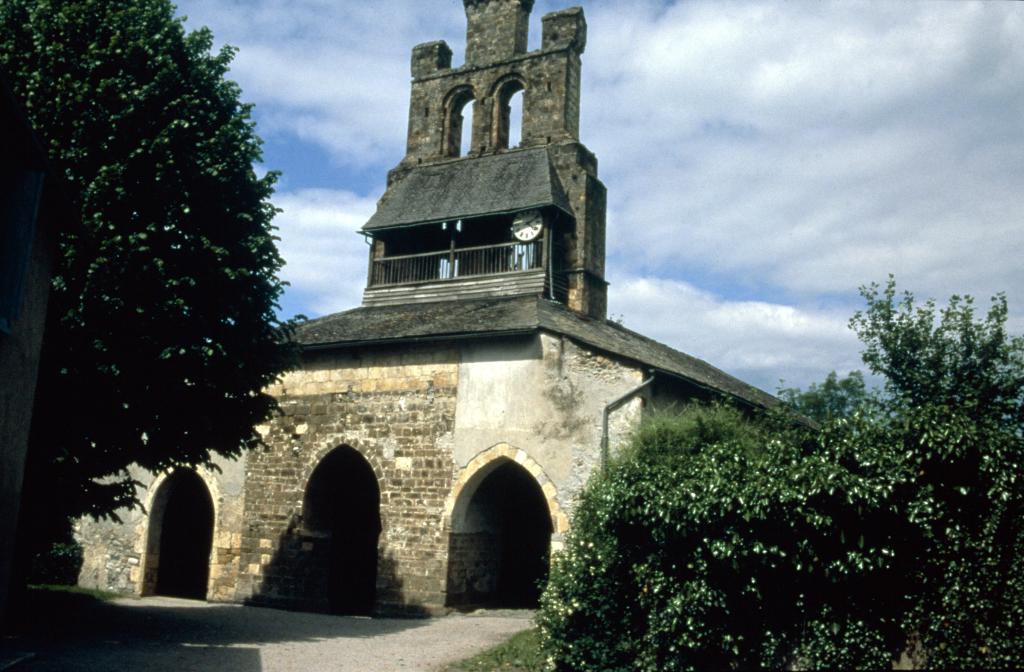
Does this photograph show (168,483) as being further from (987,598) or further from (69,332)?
(987,598)

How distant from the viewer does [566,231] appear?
2220 cm

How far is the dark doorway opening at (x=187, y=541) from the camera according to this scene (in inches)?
800

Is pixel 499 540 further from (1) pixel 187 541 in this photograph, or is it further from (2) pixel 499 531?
(1) pixel 187 541

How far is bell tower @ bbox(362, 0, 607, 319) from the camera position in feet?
70.1

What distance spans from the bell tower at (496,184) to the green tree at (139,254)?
881 centimetres

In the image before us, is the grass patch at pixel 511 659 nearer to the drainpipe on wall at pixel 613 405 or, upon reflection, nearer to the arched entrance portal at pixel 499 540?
the arched entrance portal at pixel 499 540

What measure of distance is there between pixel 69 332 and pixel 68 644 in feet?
12.8

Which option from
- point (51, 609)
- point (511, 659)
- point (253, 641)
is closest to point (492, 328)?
point (511, 659)

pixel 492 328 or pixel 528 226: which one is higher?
pixel 528 226

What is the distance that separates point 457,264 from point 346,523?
6.97m

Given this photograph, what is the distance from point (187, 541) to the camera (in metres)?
21.0

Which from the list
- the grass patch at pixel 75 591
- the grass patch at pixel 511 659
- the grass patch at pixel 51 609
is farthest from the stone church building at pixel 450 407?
the grass patch at pixel 511 659

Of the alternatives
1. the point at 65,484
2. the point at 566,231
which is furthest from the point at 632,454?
the point at 566,231

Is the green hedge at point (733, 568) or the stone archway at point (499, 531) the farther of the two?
the stone archway at point (499, 531)
